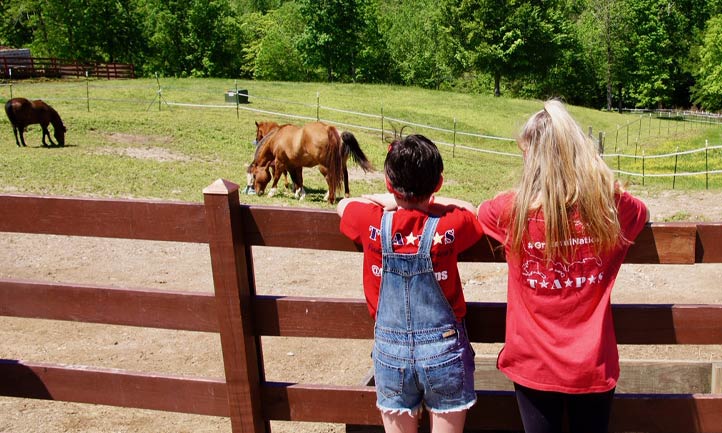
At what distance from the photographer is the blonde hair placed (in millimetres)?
2422

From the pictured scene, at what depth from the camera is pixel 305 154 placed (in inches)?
576

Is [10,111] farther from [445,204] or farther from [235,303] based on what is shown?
[445,204]

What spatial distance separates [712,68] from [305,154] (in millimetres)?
52739

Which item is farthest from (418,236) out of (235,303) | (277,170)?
(277,170)

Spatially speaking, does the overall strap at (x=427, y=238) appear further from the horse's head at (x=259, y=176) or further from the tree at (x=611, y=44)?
the tree at (x=611, y=44)

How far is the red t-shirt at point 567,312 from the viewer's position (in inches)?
98.1

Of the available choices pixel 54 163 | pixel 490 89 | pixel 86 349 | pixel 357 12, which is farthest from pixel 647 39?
pixel 86 349

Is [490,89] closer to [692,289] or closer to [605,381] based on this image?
[692,289]

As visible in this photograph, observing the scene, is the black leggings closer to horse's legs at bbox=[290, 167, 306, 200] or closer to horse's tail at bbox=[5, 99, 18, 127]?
horse's legs at bbox=[290, 167, 306, 200]

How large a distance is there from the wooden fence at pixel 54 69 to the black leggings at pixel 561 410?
40.1 meters

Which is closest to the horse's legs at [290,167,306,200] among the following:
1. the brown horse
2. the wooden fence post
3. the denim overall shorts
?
the brown horse

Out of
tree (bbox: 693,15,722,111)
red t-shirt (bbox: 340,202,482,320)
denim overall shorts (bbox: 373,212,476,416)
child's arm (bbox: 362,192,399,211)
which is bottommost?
tree (bbox: 693,15,722,111)

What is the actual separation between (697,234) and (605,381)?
778 millimetres

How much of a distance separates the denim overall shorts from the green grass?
52 cm
